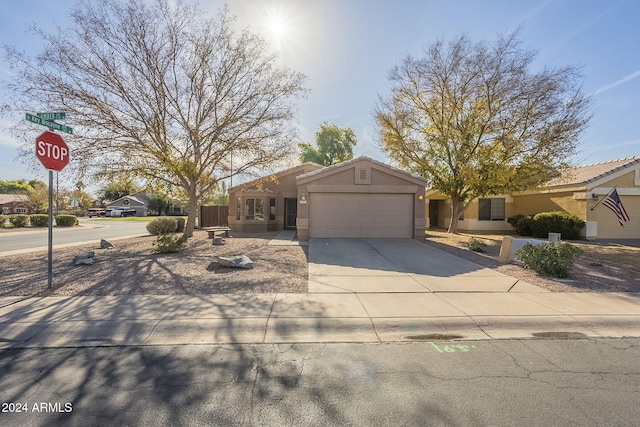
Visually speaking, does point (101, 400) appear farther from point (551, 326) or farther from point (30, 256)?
point (30, 256)

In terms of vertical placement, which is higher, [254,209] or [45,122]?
[45,122]

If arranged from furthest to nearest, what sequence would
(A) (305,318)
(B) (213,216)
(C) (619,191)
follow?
(B) (213,216), (C) (619,191), (A) (305,318)

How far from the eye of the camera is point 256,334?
4508mm

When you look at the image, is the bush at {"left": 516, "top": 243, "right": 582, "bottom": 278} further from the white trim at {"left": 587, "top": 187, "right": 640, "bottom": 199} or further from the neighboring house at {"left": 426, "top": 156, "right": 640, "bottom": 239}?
the white trim at {"left": 587, "top": 187, "right": 640, "bottom": 199}

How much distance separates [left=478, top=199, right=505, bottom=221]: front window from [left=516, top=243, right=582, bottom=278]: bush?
14197 millimetres

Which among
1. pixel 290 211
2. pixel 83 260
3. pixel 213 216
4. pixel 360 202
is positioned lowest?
pixel 83 260

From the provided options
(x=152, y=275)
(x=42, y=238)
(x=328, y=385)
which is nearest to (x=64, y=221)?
(x=42, y=238)

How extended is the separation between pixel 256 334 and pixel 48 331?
124 inches

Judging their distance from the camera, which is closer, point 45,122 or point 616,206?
point 45,122

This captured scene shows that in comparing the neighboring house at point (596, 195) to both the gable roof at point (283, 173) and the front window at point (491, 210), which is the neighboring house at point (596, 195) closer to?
the front window at point (491, 210)

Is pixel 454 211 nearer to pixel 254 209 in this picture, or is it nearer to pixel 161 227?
pixel 254 209

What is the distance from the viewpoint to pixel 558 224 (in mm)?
17078

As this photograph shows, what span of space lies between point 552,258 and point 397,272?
13.0ft

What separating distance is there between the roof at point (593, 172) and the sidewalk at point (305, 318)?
13.7 m
